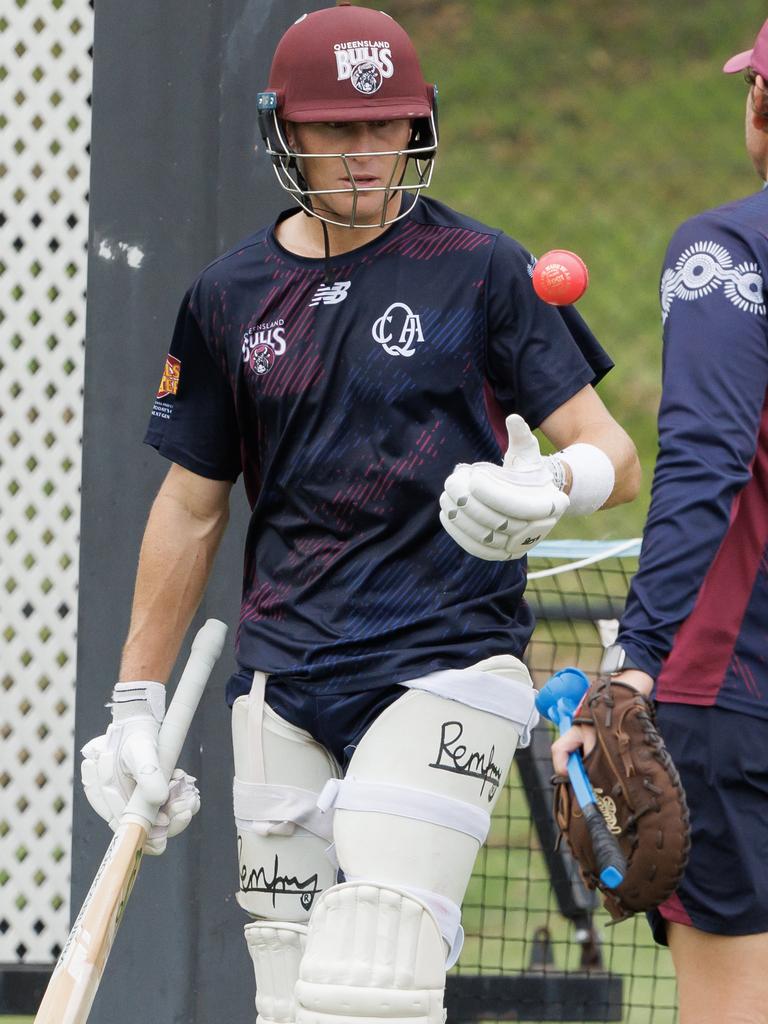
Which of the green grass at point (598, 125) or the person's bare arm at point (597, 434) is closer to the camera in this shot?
the person's bare arm at point (597, 434)

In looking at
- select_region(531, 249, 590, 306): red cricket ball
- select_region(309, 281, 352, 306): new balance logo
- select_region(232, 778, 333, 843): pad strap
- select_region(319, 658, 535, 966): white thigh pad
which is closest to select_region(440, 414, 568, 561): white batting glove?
select_region(531, 249, 590, 306): red cricket ball

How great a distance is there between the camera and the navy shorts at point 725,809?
315 centimetres

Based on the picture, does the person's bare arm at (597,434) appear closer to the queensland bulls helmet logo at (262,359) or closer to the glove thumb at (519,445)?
the glove thumb at (519,445)

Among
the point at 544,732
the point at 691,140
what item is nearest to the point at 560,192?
the point at 691,140

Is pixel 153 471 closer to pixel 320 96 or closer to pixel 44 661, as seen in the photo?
pixel 44 661

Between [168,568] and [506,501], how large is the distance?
3.55 ft

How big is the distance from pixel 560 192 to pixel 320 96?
36.9 feet

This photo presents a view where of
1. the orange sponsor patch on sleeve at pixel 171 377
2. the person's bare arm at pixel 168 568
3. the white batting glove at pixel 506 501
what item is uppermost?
the orange sponsor patch on sleeve at pixel 171 377

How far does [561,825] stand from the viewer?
3.02 metres

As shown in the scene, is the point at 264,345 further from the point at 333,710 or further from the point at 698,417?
the point at 698,417

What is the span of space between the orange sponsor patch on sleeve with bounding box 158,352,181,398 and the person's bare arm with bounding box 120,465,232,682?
16 cm

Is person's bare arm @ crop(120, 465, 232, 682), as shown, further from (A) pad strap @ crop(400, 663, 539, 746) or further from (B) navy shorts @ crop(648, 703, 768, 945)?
(B) navy shorts @ crop(648, 703, 768, 945)

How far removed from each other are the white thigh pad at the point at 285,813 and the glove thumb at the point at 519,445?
0.77 m

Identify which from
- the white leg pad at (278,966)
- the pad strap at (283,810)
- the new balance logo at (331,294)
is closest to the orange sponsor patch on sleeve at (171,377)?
the new balance logo at (331,294)
